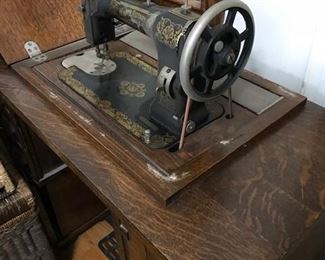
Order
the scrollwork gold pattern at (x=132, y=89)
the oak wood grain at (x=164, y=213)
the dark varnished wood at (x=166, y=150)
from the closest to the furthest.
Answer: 1. the oak wood grain at (x=164, y=213)
2. the dark varnished wood at (x=166, y=150)
3. the scrollwork gold pattern at (x=132, y=89)

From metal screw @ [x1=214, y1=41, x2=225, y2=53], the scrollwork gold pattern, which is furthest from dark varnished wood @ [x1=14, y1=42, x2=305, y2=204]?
metal screw @ [x1=214, y1=41, x2=225, y2=53]

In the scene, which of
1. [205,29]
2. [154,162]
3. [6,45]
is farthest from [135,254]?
[6,45]

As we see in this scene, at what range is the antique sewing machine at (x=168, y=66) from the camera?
716 millimetres

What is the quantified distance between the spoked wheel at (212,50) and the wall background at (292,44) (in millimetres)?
336

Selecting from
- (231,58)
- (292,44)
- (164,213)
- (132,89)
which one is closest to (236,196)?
(164,213)

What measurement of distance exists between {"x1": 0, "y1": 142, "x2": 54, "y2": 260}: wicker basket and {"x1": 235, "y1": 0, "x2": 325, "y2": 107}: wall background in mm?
832

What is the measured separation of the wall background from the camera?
103 centimetres

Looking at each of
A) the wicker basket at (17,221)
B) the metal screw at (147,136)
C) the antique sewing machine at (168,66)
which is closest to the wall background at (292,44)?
the antique sewing machine at (168,66)

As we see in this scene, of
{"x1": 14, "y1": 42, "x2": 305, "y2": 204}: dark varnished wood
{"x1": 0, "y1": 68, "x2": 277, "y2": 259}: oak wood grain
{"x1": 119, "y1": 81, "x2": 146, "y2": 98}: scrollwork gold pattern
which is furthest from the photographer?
{"x1": 119, "y1": 81, "x2": 146, "y2": 98}: scrollwork gold pattern

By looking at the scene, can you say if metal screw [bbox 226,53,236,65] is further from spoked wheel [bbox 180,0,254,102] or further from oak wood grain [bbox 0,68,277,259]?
oak wood grain [bbox 0,68,277,259]

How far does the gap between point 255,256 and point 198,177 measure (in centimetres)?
19

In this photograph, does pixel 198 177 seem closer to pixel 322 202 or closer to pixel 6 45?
pixel 322 202

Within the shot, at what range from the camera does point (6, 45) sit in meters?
1.13

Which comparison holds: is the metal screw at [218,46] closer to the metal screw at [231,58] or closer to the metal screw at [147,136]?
the metal screw at [231,58]
